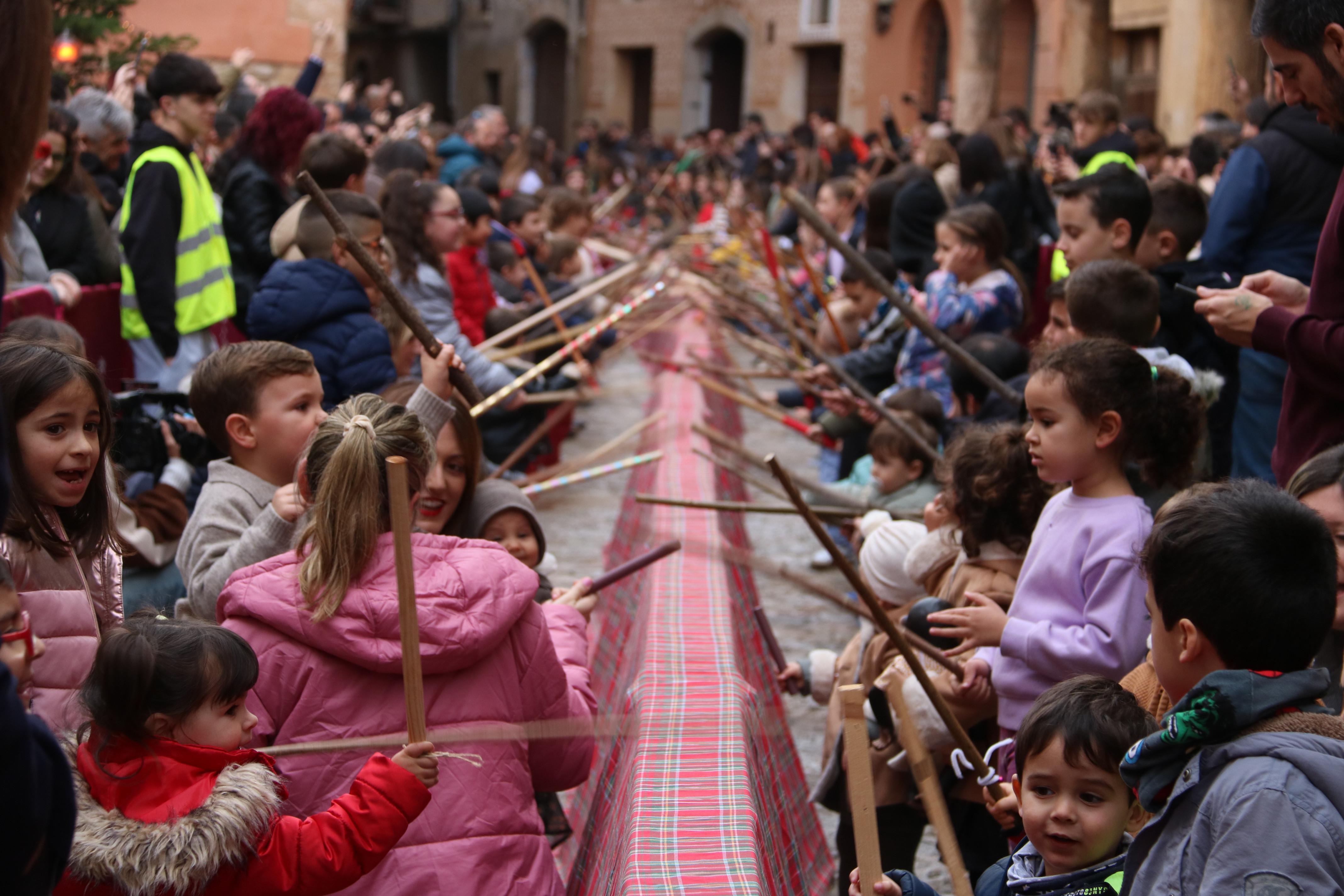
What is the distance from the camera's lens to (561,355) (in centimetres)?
570

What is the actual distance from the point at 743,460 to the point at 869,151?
32.3 feet

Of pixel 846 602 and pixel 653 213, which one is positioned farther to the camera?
pixel 653 213

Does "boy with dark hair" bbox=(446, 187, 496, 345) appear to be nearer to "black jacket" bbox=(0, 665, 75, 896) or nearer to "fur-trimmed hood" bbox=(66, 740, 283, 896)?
"fur-trimmed hood" bbox=(66, 740, 283, 896)

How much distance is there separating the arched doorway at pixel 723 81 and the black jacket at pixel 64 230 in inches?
1108

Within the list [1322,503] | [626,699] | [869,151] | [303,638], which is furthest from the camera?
[869,151]

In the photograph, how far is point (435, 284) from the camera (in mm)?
5367

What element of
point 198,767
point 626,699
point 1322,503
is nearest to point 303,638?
point 198,767

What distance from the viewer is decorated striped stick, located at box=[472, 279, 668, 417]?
387 centimetres

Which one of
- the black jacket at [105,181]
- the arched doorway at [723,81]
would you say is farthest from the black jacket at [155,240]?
the arched doorway at [723,81]

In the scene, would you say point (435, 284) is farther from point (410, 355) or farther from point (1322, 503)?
point (1322, 503)

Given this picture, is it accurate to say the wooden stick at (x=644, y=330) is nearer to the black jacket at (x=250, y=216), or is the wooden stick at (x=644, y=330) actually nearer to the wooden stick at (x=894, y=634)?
the black jacket at (x=250, y=216)

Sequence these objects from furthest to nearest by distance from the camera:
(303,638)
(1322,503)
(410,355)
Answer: (410,355) → (1322,503) → (303,638)

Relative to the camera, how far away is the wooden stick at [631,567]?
3.04 metres

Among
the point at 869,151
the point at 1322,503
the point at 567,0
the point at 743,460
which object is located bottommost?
the point at 743,460
